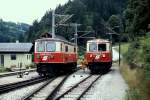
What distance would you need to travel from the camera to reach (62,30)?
77375mm

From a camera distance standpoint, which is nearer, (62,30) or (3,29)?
(62,30)

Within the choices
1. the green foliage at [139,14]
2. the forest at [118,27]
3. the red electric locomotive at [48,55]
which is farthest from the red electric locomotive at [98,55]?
the green foliage at [139,14]

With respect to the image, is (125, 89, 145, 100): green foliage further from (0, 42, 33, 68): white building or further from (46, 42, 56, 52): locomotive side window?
(0, 42, 33, 68): white building

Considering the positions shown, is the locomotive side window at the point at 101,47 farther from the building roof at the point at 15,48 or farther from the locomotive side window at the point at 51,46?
the building roof at the point at 15,48

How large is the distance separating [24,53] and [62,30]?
850 cm

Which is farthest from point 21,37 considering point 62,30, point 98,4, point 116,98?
point 116,98

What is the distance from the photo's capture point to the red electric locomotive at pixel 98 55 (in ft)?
127

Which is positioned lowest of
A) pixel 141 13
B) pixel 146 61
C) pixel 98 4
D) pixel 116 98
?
pixel 116 98

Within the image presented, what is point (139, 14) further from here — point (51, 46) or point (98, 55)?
point (98, 55)

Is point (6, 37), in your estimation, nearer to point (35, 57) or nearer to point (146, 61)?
point (35, 57)

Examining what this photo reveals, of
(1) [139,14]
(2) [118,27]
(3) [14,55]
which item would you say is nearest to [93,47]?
(1) [139,14]

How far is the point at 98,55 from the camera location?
38.8 meters

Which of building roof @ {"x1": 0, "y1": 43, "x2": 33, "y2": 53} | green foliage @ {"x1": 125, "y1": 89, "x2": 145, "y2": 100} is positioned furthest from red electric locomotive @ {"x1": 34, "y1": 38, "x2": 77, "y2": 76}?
building roof @ {"x1": 0, "y1": 43, "x2": 33, "y2": 53}

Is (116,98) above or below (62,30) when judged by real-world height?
below
